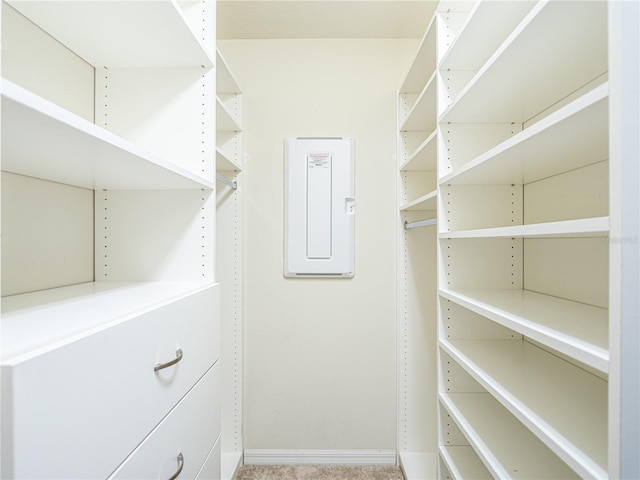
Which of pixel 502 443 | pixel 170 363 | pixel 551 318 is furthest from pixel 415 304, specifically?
pixel 170 363

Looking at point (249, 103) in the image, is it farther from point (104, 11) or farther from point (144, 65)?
point (104, 11)

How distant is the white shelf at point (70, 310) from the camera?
1.52 feet

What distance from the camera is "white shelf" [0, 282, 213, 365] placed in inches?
18.3

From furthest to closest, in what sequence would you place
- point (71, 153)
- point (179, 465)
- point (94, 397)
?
point (179, 465) → point (71, 153) → point (94, 397)

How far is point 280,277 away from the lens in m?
1.85

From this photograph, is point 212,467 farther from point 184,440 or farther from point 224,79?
point 224,79

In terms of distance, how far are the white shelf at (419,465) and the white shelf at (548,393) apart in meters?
0.81

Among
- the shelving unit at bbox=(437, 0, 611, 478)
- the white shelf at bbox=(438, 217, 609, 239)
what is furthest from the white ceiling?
the white shelf at bbox=(438, 217, 609, 239)

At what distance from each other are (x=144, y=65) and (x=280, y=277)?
1176 millimetres

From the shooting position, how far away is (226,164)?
5.64ft

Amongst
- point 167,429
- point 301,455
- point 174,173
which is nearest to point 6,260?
point 174,173

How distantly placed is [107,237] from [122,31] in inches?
23.5

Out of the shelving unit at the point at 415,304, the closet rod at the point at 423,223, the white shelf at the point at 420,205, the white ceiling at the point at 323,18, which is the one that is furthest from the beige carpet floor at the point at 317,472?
the white ceiling at the point at 323,18

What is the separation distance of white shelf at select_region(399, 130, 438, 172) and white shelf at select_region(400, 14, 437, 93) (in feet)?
1.13
